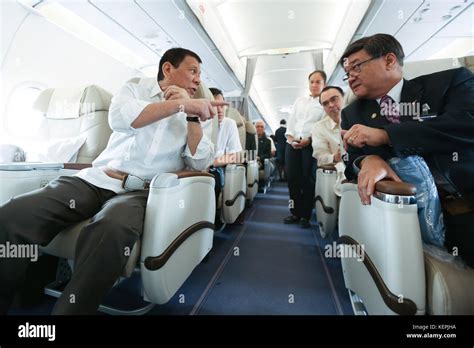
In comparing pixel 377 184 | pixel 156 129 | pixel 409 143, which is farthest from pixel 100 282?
pixel 409 143

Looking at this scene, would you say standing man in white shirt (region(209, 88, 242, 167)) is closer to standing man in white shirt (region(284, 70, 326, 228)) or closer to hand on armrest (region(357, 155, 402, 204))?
standing man in white shirt (region(284, 70, 326, 228))

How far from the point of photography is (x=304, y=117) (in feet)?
8.45

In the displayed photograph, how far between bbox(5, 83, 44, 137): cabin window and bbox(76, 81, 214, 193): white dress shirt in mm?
2330

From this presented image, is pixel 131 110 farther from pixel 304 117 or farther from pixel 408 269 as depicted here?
pixel 304 117

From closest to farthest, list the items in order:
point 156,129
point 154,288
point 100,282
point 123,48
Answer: point 100,282 < point 154,288 < point 156,129 < point 123,48

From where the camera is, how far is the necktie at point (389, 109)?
0.97m

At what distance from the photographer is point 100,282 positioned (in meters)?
0.75

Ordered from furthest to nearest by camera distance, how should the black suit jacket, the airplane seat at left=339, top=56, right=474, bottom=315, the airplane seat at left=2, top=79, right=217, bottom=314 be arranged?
the airplane seat at left=2, top=79, right=217, bottom=314, the black suit jacket, the airplane seat at left=339, top=56, right=474, bottom=315

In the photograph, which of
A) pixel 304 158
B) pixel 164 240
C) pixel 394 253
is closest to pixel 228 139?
pixel 304 158

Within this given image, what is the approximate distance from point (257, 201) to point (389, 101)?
302cm

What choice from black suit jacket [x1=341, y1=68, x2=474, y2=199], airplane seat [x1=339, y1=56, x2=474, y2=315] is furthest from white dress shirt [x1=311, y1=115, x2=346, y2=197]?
airplane seat [x1=339, y1=56, x2=474, y2=315]

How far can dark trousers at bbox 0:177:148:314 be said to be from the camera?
2.39 ft

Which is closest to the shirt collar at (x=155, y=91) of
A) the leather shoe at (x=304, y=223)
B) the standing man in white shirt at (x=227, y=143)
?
the standing man in white shirt at (x=227, y=143)

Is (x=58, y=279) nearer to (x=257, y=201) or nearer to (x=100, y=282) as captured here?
(x=100, y=282)
